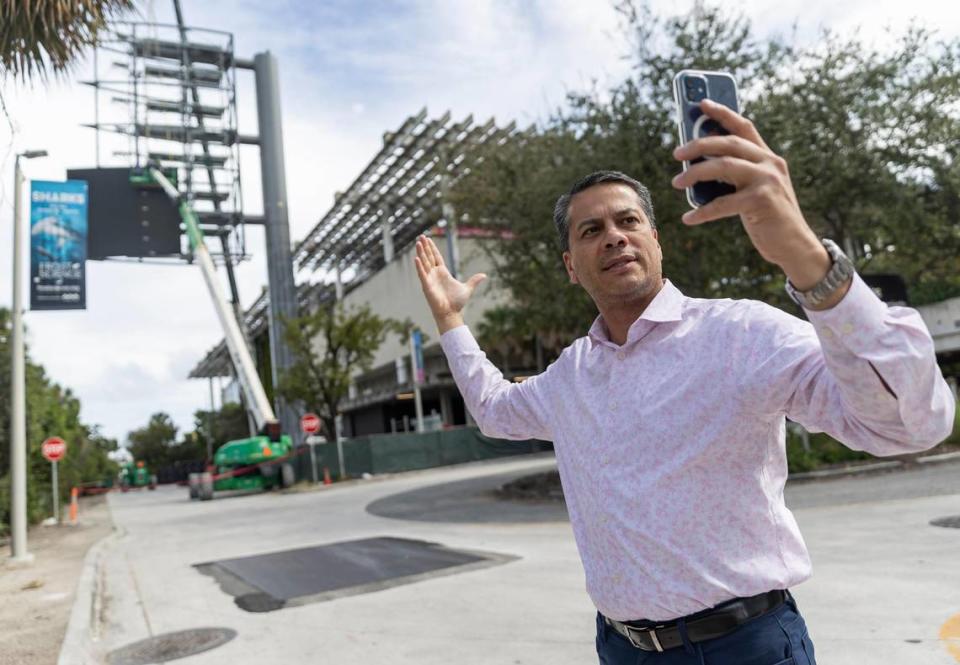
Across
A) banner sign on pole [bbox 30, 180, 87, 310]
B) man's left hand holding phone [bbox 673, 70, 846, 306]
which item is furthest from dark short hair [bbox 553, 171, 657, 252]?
banner sign on pole [bbox 30, 180, 87, 310]

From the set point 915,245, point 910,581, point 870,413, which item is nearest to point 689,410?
point 870,413

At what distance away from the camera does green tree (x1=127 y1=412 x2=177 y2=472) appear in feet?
311

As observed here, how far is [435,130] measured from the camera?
39781 millimetres

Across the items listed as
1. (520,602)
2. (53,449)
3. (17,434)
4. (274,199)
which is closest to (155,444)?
(274,199)

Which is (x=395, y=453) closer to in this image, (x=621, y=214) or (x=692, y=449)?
(x=621, y=214)

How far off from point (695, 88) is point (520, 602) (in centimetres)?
617

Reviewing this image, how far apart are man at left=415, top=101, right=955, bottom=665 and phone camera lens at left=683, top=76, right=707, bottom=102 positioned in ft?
0.63

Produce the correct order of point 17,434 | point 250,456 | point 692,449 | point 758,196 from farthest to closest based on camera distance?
point 250,456, point 17,434, point 692,449, point 758,196

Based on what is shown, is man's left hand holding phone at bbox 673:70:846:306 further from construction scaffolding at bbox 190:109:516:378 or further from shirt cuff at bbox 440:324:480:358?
construction scaffolding at bbox 190:109:516:378

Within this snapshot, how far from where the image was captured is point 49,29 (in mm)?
5297

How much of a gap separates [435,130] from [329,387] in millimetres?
14480

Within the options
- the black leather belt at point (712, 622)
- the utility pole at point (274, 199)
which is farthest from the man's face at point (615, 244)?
the utility pole at point (274, 199)

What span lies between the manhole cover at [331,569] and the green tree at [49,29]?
17.4 feet

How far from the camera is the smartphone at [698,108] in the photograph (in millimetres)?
1283
